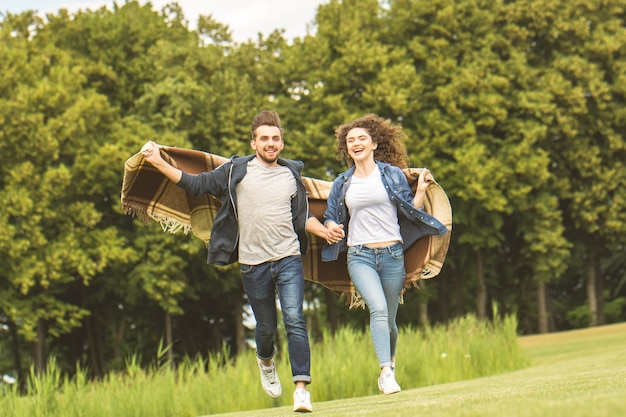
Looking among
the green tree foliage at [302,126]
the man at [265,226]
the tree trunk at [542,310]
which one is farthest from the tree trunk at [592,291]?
the man at [265,226]

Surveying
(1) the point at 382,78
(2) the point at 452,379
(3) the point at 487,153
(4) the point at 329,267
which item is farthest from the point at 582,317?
(4) the point at 329,267

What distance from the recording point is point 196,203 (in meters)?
9.39

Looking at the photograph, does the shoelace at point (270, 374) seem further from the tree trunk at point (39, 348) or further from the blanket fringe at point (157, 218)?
the tree trunk at point (39, 348)

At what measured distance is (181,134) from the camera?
32.6 metres

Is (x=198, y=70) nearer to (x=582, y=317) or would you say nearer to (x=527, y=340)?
(x=527, y=340)

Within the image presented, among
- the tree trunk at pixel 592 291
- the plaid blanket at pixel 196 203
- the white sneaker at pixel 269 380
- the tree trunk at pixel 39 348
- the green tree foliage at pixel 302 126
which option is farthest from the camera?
the tree trunk at pixel 592 291

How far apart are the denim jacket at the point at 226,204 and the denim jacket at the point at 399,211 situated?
0.44 metres

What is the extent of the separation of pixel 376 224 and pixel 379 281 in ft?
1.54

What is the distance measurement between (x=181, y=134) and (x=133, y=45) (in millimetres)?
5814

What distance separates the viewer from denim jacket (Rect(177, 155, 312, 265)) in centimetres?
827

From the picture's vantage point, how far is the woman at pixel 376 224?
860 cm

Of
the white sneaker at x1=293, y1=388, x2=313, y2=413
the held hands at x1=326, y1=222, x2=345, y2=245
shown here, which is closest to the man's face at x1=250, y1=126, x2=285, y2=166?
the held hands at x1=326, y1=222, x2=345, y2=245

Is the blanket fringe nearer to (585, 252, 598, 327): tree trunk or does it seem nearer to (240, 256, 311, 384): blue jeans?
(240, 256, 311, 384): blue jeans

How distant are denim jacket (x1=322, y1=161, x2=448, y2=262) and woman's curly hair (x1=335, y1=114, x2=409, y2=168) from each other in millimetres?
294
